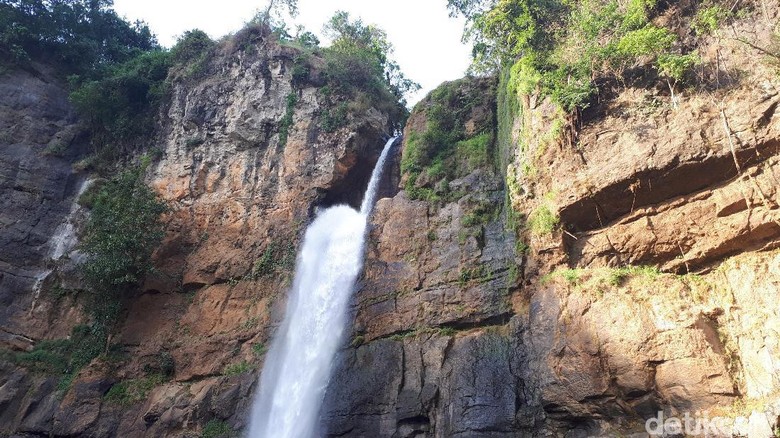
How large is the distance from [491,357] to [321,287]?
20.0 feet

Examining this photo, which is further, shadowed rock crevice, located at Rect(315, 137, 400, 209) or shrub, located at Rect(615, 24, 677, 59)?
shadowed rock crevice, located at Rect(315, 137, 400, 209)

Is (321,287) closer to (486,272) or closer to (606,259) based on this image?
(486,272)

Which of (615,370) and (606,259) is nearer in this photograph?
(615,370)

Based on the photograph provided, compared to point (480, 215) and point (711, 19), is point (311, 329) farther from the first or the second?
point (711, 19)

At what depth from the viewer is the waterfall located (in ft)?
44.8

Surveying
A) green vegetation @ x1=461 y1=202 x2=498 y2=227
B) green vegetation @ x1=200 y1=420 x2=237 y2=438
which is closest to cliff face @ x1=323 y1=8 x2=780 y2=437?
green vegetation @ x1=461 y1=202 x2=498 y2=227

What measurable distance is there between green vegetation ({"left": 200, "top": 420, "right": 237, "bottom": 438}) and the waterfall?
65 cm

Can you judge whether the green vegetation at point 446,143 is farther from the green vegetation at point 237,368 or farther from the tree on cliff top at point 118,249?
the tree on cliff top at point 118,249

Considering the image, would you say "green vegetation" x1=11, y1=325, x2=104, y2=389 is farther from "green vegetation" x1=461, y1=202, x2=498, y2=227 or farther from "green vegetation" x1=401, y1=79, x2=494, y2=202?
"green vegetation" x1=461, y1=202, x2=498, y2=227

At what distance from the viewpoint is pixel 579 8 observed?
14859 millimetres

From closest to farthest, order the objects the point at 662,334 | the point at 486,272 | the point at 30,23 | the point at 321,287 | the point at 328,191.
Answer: the point at 662,334
the point at 486,272
the point at 321,287
the point at 328,191
the point at 30,23

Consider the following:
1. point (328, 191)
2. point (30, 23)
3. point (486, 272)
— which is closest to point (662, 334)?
point (486, 272)

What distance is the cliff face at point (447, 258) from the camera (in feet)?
32.3

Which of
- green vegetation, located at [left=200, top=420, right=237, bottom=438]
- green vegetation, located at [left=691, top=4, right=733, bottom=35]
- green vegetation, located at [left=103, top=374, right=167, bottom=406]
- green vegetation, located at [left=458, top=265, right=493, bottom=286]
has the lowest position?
green vegetation, located at [left=200, top=420, right=237, bottom=438]
